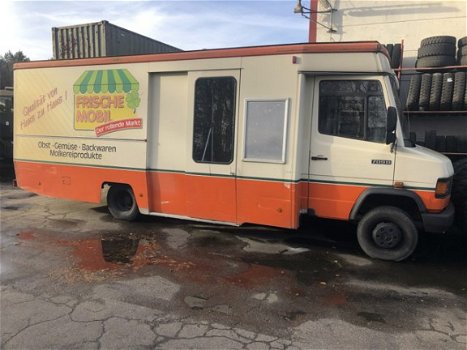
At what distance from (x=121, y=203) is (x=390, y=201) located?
15.6ft

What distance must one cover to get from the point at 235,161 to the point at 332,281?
7.42 feet

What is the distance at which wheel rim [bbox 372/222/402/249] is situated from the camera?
5.75m

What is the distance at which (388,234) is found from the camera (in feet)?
19.0

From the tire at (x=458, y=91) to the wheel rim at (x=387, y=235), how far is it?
435 centimetres

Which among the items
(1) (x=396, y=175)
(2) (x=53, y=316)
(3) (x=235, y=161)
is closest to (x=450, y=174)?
(1) (x=396, y=175)

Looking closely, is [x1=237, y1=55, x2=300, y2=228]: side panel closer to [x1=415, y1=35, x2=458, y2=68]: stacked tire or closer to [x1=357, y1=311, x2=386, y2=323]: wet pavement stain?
[x1=357, y1=311, x2=386, y2=323]: wet pavement stain

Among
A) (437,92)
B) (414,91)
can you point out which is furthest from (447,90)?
(414,91)

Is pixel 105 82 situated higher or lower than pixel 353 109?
higher

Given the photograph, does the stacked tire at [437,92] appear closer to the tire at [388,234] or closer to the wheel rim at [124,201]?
the tire at [388,234]

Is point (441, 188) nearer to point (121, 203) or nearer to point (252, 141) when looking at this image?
point (252, 141)

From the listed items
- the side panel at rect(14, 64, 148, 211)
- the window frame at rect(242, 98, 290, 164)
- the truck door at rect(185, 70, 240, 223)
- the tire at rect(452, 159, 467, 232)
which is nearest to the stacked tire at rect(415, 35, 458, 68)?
the tire at rect(452, 159, 467, 232)

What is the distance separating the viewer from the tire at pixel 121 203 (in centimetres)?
770

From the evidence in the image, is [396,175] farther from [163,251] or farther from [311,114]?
[163,251]

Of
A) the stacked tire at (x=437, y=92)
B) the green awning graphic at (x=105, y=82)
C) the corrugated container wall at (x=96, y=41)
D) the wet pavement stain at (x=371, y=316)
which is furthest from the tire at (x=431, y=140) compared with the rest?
the corrugated container wall at (x=96, y=41)
